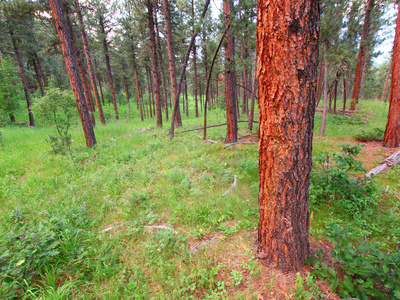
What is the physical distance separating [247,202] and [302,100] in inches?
91.5

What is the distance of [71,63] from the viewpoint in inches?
277

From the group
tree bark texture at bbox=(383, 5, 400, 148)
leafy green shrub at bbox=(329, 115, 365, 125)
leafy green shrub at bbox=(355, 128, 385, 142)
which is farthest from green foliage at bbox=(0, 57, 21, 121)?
leafy green shrub at bbox=(329, 115, 365, 125)

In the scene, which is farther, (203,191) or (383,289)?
(203,191)

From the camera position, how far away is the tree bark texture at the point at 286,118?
1549 millimetres

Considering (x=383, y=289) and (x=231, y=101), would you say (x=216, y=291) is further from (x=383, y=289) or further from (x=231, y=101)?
(x=231, y=101)

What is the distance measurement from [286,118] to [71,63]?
8.70 meters

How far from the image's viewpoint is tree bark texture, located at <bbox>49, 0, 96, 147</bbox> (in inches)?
260

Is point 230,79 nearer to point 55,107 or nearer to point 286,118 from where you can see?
point 286,118

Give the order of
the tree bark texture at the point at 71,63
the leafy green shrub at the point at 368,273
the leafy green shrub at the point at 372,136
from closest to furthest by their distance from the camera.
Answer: the leafy green shrub at the point at 368,273, the tree bark texture at the point at 71,63, the leafy green shrub at the point at 372,136

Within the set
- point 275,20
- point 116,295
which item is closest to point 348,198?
point 275,20

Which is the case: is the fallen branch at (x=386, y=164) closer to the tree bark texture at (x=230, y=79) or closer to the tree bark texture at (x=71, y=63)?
the tree bark texture at (x=230, y=79)

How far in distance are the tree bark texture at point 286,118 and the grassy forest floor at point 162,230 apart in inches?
12.4

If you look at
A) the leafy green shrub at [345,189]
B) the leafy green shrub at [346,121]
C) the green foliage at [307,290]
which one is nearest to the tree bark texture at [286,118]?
the green foliage at [307,290]

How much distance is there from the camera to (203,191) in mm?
3879
